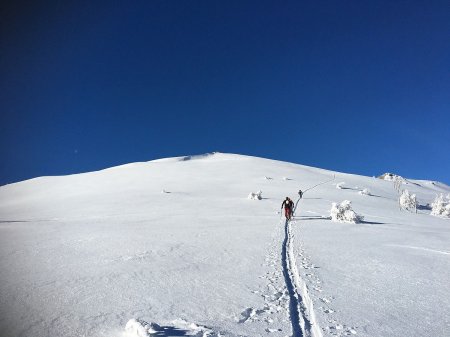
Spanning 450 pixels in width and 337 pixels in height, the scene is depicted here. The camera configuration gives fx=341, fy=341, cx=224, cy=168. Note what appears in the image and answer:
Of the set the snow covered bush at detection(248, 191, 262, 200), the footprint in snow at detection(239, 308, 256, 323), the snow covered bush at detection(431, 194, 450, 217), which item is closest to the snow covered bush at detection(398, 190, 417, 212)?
the snow covered bush at detection(431, 194, 450, 217)

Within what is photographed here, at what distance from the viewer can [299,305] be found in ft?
27.1

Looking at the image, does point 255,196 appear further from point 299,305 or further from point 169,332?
point 169,332

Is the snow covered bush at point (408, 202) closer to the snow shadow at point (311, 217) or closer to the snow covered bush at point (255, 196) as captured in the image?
the snow covered bush at point (255, 196)

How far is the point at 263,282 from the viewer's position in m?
10.1

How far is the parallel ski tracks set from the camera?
6867 mm

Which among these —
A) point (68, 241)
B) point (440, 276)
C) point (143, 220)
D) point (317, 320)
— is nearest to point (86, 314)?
point (317, 320)

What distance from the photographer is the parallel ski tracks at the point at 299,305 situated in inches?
270

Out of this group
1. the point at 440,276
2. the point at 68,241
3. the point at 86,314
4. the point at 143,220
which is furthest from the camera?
the point at 143,220

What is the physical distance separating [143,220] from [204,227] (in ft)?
17.8

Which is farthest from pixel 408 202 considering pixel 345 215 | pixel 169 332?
pixel 169 332

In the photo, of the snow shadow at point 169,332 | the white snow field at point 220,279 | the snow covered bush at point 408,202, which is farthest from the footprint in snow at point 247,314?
the snow covered bush at point 408,202

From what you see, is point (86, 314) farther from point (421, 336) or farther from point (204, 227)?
point (204, 227)

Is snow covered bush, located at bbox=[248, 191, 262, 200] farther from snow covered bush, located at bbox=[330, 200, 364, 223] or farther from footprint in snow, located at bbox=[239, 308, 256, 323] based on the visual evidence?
footprint in snow, located at bbox=[239, 308, 256, 323]

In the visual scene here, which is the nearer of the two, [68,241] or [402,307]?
[402,307]
